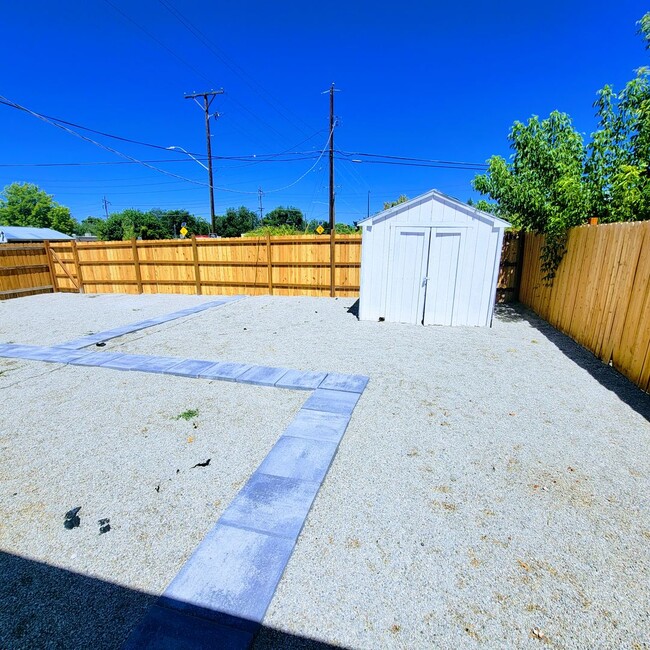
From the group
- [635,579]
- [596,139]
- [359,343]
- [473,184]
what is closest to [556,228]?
[596,139]

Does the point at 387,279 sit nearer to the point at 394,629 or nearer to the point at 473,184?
the point at 473,184

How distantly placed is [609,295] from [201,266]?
10.6m

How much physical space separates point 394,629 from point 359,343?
469 cm

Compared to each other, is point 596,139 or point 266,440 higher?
point 596,139

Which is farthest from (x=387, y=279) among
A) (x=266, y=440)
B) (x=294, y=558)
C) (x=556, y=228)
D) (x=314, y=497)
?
(x=294, y=558)

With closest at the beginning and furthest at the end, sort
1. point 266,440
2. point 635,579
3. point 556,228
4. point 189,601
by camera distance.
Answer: point 189,601
point 635,579
point 266,440
point 556,228

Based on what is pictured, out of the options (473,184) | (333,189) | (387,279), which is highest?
(333,189)

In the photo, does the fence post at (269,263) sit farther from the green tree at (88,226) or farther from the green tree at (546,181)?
the green tree at (88,226)

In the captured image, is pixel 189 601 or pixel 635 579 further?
pixel 635 579

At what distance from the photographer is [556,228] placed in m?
6.51

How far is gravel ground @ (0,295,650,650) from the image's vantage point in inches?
62.6

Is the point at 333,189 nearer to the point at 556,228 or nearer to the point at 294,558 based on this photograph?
the point at 556,228

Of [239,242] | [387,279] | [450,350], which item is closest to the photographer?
[450,350]

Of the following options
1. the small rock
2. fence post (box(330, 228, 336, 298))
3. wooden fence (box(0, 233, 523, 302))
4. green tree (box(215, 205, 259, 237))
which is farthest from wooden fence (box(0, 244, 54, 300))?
green tree (box(215, 205, 259, 237))
